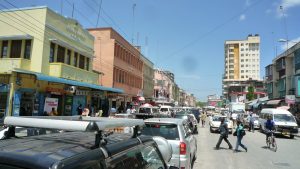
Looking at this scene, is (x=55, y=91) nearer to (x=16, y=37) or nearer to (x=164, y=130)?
(x=16, y=37)

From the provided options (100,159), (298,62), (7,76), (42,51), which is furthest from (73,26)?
(298,62)

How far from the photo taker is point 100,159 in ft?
9.00

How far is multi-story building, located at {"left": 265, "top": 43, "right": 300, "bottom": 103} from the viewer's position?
43.8 metres

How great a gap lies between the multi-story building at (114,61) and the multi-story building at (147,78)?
9.86 meters

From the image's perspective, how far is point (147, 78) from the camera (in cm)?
6266

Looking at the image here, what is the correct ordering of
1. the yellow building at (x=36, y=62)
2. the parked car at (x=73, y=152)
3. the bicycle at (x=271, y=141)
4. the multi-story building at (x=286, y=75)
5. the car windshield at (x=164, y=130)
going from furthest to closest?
the multi-story building at (x=286, y=75)
the yellow building at (x=36, y=62)
the bicycle at (x=271, y=141)
the car windshield at (x=164, y=130)
the parked car at (x=73, y=152)

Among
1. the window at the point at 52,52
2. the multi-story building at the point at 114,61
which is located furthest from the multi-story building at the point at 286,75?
the window at the point at 52,52

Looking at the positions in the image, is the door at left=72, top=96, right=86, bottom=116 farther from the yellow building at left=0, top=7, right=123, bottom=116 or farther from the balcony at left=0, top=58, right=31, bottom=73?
the balcony at left=0, top=58, right=31, bottom=73

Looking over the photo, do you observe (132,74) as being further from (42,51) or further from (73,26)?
(42,51)

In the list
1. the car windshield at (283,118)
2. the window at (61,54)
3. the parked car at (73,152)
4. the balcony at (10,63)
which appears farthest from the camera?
the car windshield at (283,118)

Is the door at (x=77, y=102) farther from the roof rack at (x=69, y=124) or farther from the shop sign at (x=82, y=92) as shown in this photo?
the roof rack at (x=69, y=124)

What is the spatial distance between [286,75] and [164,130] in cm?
4639

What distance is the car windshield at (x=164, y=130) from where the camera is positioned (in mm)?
9031

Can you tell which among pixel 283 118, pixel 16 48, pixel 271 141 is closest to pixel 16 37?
pixel 16 48
